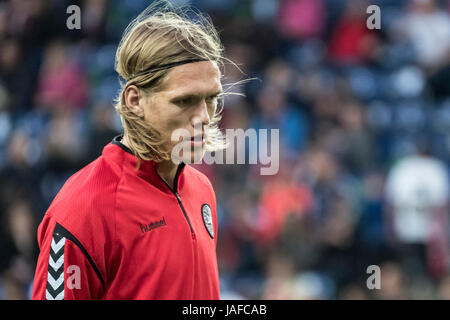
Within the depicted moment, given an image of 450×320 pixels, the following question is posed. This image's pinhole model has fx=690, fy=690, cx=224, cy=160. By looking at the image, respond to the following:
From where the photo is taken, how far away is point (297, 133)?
730 centimetres

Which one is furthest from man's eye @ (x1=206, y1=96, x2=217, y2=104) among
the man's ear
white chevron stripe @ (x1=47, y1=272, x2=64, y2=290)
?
white chevron stripe @ (x1=47, y1=272, x2=64, y2=290)

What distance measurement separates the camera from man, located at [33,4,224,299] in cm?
215

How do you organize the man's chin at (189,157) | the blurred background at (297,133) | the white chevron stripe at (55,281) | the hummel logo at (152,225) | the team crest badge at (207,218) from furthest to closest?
the blurred background at (297,133) → the team crest badge at (207,218) → the man's chin at (189,157) → the hummel logo at (152,225) → the white chevron stripe at (55,281)

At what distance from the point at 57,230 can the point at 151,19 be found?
2.75 ft

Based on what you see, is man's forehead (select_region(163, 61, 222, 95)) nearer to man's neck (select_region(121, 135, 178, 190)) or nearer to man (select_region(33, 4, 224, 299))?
man (select_region(33, 4, 224, 299))

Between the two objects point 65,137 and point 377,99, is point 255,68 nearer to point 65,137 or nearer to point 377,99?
point 377,99

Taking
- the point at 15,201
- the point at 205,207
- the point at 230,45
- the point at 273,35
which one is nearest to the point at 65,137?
the point at 15,201

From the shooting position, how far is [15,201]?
21.1 feet

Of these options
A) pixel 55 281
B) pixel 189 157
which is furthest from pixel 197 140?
pixel 55 281

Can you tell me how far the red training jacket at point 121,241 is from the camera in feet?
7.00

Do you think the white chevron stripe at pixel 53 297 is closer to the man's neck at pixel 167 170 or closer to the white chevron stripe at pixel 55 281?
the white chevron stripe at pixel 55 281

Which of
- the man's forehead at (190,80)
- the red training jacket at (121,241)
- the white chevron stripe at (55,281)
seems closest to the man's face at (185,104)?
the man's forehead at (190,80)

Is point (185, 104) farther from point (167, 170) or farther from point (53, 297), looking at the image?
point (53, 297)

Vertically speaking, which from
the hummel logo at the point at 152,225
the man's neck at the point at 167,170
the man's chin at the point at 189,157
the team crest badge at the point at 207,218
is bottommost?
the hummel logo at the point at 152,225
